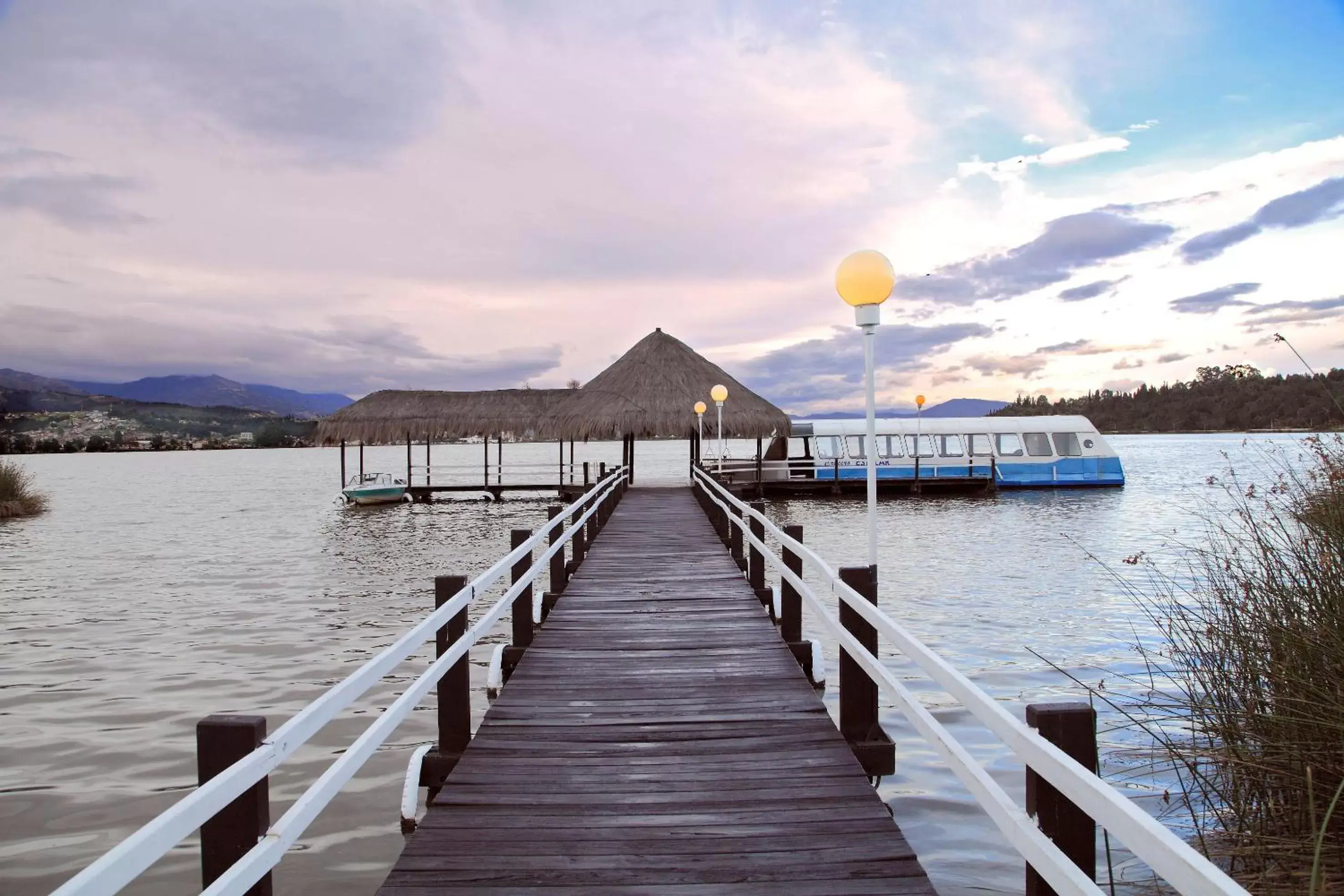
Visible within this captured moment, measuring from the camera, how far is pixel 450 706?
415 centimetres

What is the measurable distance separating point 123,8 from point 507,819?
14204 mm

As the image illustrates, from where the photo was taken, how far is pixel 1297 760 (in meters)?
3.55

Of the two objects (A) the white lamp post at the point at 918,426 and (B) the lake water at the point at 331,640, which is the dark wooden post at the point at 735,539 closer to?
(B) the lake water at the point at 331,640

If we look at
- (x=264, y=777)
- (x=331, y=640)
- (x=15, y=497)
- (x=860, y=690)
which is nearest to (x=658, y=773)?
(x=860, y=690)

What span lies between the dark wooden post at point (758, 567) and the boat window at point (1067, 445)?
27.7 m

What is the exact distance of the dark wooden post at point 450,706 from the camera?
4.06 metres

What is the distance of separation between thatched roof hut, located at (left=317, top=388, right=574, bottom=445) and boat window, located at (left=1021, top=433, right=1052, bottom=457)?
18.2 m

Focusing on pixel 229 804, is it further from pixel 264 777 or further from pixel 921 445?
pixel 921 445

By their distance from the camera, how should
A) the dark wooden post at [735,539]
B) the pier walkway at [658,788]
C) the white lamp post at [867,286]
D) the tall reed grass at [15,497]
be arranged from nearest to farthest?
the pier walkway at [658,788] < the white lamp post at [867,286] < the dark wooden post at [735,539] < the tall reed grass at [15,497]

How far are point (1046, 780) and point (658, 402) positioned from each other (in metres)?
25.0

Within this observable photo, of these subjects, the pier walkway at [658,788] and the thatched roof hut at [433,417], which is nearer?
the pier walkway at [658,788]

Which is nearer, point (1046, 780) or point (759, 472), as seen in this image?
point (1046, 780)

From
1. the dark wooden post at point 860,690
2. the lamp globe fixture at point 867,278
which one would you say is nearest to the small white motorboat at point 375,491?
the lamp globe fixture at point 867,278

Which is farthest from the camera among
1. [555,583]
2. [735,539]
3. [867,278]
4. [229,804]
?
[735,539]
